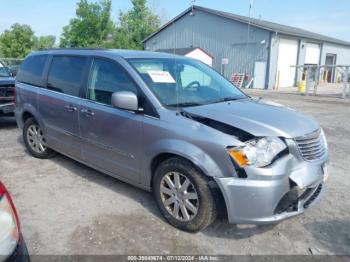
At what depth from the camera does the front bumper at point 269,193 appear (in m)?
2.83

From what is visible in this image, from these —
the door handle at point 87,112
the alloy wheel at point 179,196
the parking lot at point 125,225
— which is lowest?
the parking lot at point 125,225

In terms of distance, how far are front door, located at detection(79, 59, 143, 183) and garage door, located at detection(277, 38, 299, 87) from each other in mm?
22486

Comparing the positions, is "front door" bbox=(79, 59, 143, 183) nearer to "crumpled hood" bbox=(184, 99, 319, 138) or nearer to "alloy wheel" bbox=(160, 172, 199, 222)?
"alloy wheel" bbox=(160, 172, 199, 222)

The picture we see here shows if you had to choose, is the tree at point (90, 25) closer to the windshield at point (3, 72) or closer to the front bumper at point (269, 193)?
the windshield at point (3, 72)

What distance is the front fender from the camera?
117 inches

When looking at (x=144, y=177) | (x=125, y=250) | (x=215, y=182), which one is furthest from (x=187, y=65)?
(x=125, y=250)

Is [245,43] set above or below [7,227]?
above

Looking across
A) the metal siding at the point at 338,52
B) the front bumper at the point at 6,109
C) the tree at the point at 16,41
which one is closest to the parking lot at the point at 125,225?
the front bumper at the point at 6,109

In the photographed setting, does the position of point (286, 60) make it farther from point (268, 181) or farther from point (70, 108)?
point (268, 181)

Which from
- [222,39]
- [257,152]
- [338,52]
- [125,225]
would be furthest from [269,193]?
[338,52]

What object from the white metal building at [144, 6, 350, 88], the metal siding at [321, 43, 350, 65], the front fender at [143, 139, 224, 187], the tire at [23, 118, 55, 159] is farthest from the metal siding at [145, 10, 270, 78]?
the front fender at [143, 139, 224, 187]

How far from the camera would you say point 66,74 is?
4.69m

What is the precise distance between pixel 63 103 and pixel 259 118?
2785mm

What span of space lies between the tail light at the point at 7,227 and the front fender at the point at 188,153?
158 cm
